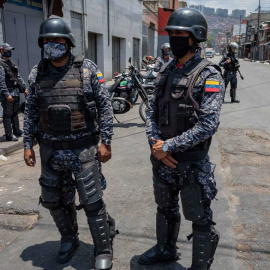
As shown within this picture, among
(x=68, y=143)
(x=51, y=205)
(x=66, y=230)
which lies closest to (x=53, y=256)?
(x=66, y=230)

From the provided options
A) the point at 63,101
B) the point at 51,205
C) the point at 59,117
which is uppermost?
the point at 63,101

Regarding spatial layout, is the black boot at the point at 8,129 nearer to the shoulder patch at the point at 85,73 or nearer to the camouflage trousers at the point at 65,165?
the camouflage trousers at the point at 65,165

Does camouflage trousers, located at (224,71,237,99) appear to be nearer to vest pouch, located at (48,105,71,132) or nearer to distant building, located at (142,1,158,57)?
vest pouch, located at (48,105,71,132)

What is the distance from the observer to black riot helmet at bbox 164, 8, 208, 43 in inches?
87.0

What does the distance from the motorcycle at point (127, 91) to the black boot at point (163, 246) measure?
201 inches

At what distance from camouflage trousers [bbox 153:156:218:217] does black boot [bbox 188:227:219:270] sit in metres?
0.15

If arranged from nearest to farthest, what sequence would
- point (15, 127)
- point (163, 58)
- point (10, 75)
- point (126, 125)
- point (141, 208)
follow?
1. point (141, 208)
2. point (10, 75)
3. point (15, 127)
4. point (126, 125)
5. point (163, 58)

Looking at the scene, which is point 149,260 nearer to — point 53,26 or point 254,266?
point 254,266

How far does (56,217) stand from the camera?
109 inches

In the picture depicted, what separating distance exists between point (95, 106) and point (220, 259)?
5.56 ft

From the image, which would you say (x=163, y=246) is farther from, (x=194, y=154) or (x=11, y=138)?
(x=11, y=138)

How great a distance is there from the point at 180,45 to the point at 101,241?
5.50ft

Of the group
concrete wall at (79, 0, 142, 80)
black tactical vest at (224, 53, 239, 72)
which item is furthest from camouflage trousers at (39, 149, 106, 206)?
concrete wall at (79, 0, 142, 80)

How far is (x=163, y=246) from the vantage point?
2.71m
